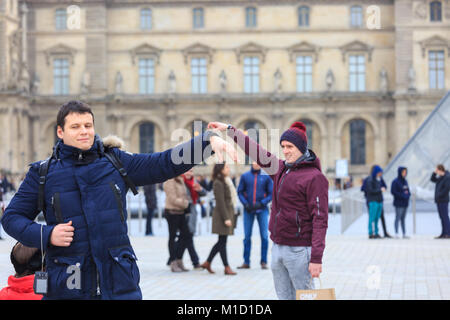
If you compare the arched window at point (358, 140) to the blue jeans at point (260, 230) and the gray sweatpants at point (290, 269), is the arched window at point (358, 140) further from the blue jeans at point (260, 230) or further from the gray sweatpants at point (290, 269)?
the gray sweatpants at point (290, 269)

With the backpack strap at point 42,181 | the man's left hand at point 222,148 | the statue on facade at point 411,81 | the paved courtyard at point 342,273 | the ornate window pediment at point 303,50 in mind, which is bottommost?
the paved courtyard at point 342,273

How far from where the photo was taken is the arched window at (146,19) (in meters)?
46.9

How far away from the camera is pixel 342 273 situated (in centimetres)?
1038

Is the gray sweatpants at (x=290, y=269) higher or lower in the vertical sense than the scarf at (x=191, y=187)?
lower

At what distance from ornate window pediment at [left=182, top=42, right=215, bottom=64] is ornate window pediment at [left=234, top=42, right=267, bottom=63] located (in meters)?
1.56

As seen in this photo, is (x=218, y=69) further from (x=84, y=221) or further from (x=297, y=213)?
(x=84, y=221)

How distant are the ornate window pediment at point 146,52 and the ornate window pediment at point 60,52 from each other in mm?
3563

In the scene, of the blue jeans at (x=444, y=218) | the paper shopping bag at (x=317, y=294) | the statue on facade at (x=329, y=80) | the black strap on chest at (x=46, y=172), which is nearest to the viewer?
the black strap on chest at (x=46, y=172)

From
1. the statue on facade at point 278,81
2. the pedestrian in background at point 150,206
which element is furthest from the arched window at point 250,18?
the pedestrian in background at point 150,206

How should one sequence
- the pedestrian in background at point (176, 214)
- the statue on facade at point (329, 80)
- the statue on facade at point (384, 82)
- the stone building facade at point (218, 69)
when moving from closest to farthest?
the pedestrian in background at point (176, 214)
the statue on facade at point (384, 82)
the statue on facade at point (329, 80)
the stone building facade at point (218, 69)

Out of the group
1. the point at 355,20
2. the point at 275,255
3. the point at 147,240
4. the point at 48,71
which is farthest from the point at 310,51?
the point at 275,255

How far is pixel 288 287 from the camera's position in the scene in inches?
210

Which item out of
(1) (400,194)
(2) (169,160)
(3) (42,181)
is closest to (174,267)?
(1) (400,194)
